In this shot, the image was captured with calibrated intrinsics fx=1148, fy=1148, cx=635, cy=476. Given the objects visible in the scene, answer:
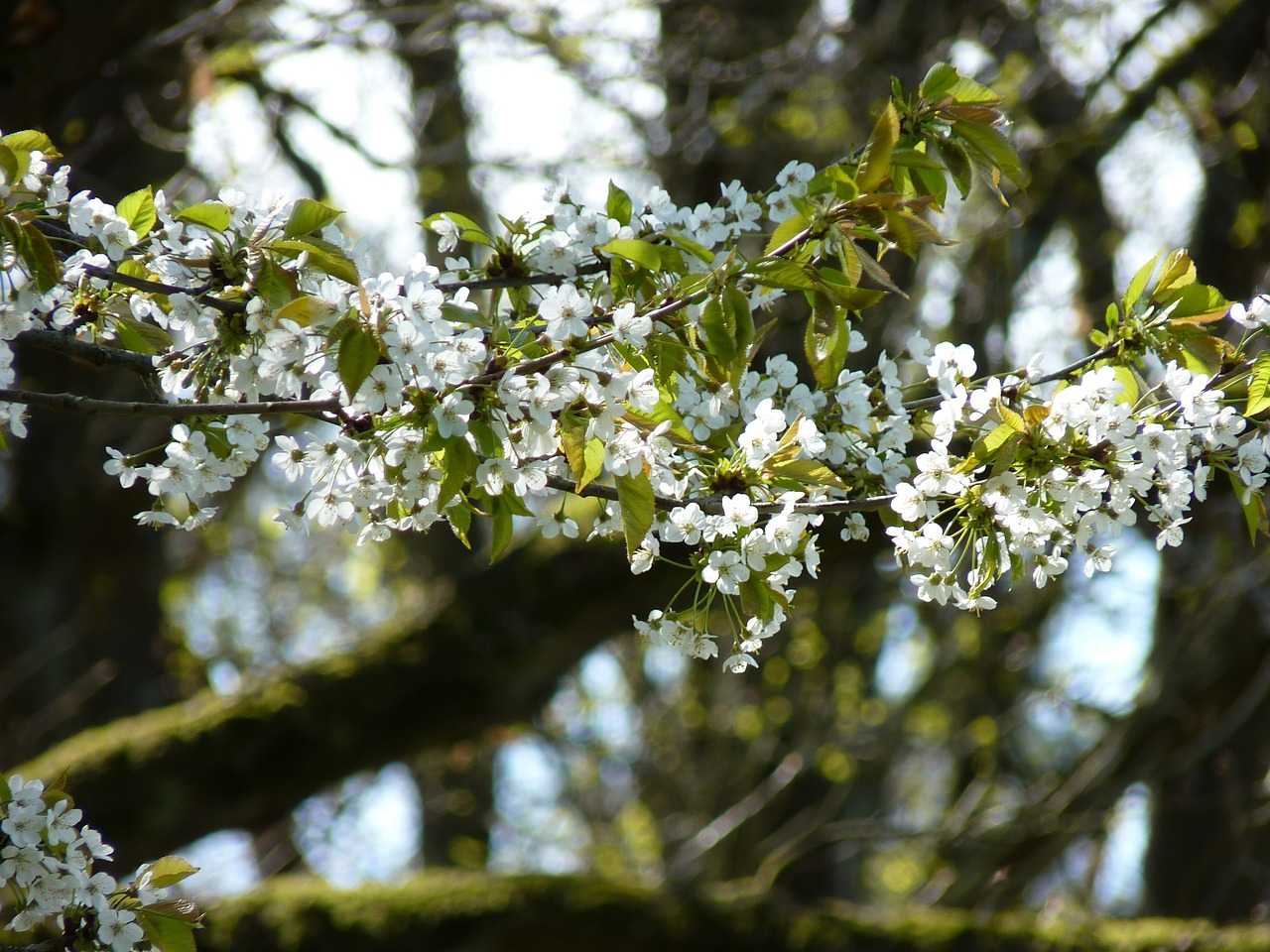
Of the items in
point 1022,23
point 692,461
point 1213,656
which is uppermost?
point 1022,23

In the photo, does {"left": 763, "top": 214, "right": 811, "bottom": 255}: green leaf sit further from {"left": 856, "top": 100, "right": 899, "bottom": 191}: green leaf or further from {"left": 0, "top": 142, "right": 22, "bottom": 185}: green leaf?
{"left": 0, "top": 142, "right": 22, "bottom": 185}: green leaf

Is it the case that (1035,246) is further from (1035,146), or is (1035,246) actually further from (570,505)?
(570,505)

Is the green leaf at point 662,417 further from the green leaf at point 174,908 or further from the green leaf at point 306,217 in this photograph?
the green leaf at point 174,908

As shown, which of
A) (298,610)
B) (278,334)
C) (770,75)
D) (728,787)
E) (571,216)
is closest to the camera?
(278,334)

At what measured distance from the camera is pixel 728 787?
20.2 feet

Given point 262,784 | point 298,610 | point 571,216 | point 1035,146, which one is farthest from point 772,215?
point 298,610

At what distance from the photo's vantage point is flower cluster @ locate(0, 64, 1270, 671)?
1266 millimetres

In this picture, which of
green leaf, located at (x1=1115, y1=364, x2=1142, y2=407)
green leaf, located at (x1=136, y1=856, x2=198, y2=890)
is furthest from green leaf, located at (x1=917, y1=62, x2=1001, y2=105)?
green leaf, located at (x1=136, y1=856, x2=198, y2=890)

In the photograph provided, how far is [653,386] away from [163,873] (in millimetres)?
923

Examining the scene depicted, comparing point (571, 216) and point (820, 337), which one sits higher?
point (571, 216)

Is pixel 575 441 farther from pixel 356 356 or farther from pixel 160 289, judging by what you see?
pixel 160 289

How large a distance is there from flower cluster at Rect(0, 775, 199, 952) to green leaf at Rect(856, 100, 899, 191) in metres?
1.22

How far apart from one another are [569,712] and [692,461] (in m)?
6.46

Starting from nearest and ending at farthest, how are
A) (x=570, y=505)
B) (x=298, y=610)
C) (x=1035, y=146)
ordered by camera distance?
(x=1035, y=146) < (x=570, y=505) < (x=298, y=610)
